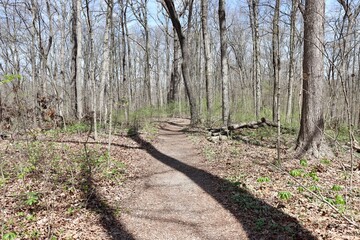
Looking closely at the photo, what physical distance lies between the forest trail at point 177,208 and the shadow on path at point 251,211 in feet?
0.18

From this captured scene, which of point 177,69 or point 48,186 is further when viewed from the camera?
point 177,69

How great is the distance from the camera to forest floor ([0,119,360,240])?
12.5ft

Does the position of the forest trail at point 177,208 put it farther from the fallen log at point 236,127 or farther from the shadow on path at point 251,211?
the fallen log at point 236,127

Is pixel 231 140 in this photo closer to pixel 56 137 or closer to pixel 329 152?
pixel 329 152

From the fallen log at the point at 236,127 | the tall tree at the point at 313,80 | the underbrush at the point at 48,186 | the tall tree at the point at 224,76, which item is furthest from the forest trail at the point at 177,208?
the tall tree at the point at 224,76

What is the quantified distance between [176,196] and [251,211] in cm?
163

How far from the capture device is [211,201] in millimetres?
4820

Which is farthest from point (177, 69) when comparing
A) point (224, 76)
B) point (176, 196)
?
point (176, 196)

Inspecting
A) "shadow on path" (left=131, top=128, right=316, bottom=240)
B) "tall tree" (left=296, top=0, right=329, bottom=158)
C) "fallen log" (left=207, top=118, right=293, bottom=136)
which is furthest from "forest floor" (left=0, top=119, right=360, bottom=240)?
"fallen log" (left=207, top=118, right=293, bottom=136)

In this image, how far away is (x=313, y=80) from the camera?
6117mm

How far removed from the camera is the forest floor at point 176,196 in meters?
3.82

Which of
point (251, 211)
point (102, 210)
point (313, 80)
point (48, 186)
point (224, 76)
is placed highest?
point (224, 76)

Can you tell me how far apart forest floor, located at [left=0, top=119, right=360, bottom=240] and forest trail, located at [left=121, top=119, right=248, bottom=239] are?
0.02 metres

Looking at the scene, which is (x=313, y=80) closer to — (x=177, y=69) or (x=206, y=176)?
(x=206, y=176)
